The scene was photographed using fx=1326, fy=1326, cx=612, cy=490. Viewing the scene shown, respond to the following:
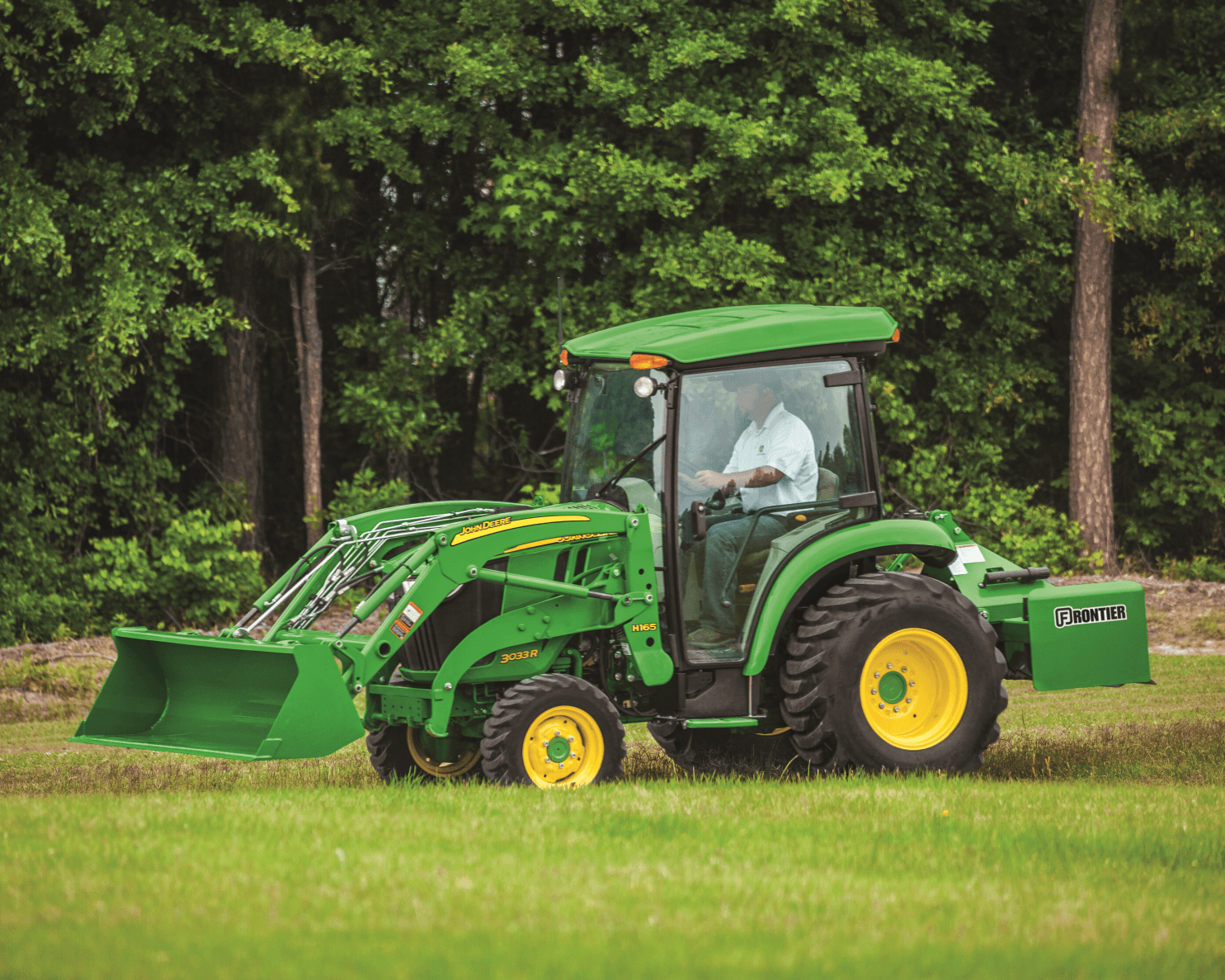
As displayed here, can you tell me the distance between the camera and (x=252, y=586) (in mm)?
16203

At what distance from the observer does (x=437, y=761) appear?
7266mm

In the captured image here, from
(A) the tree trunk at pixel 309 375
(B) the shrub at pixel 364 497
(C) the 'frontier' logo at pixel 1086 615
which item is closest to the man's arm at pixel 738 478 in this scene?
(C) the 'frontier' logo at pixel 1086 615

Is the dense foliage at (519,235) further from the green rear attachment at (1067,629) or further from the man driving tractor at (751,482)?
the man driving tractor at (751,482)

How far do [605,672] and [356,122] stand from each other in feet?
35.2

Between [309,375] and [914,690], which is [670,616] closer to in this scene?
[914,690]

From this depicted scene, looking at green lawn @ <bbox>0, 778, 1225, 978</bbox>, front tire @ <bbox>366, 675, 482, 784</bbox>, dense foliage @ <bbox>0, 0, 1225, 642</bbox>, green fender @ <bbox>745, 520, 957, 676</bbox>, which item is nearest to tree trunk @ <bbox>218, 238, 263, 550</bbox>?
dense foliage @ <bbox>0, 0, 1225, 642</bbox>

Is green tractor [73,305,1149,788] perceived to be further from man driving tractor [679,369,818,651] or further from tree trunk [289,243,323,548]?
tree trunk [289,243,323,548]

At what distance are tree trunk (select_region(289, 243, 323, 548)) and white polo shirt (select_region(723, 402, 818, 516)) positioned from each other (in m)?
10.7

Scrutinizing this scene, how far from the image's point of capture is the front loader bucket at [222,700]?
243 inches

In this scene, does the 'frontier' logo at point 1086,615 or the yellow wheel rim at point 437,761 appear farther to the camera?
the 'frontier' logo at point 1086,615

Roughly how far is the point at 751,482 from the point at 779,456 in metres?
0.21

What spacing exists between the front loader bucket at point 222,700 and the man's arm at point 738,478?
214 centimetres

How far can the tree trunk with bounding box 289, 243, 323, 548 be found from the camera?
16938mm

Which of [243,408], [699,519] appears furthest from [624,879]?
[243,408]
